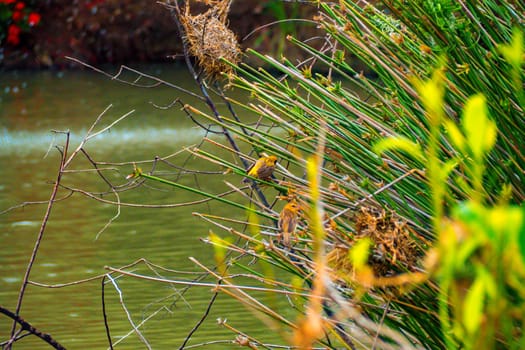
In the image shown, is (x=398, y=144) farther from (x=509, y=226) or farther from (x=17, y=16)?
(x=17, y=16)

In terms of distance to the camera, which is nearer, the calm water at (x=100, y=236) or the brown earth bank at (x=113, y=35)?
the calm water at (x=100, y=236)

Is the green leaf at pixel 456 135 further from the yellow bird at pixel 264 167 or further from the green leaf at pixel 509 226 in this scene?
the yellow bird at pixel 264 167

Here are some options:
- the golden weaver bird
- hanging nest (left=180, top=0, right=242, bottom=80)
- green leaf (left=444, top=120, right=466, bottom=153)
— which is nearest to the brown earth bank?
hanging nest (left=180, top=0, right=242, bottom=80)

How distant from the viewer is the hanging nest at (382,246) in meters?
1.41

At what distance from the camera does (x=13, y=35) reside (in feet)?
40.3

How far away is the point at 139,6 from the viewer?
12.5m

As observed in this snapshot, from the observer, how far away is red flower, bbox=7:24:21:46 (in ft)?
40.3

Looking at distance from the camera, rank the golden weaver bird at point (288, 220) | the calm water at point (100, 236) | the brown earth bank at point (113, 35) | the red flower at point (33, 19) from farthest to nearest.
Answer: the red flower at point (33, 19) < the brown earth bank at point (113, 35) < the calm water at point (100, 236) < the golden weaver bird at point (288, 220)

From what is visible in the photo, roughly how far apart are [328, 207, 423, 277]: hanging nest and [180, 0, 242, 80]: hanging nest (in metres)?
0.82

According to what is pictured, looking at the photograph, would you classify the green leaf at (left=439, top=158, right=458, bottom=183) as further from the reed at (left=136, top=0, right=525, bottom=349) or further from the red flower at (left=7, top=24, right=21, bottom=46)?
the red flower at (left=7, top=24, right=21, bottom=46)

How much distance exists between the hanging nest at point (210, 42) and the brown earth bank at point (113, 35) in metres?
9.60

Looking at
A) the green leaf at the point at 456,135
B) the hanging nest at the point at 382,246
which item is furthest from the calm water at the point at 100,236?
the green leaf at the point at 456,135

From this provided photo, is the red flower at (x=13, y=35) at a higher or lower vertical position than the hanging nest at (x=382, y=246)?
lower

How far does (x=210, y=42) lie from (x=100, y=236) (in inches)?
98.2
